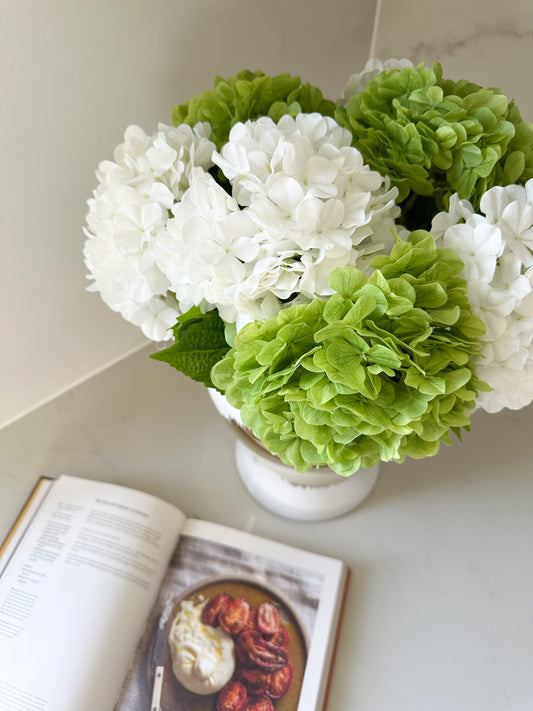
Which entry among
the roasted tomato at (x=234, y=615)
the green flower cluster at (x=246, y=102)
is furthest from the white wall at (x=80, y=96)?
the roasted tomato at (x=234, y=615)

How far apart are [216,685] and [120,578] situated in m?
0.15

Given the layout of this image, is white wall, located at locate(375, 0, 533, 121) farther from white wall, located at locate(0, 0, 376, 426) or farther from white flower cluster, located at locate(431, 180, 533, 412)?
white flower cluster, located at locate(431, 180, 533, 412)

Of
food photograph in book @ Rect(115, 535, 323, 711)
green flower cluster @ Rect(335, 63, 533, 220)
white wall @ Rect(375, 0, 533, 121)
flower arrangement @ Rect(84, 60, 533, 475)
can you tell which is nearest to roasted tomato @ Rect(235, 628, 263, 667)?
food photograph in book @ Rect(115, 535, 323, 711)

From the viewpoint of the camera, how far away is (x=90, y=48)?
68cm

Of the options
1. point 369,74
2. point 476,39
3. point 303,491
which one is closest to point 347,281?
point 369,74

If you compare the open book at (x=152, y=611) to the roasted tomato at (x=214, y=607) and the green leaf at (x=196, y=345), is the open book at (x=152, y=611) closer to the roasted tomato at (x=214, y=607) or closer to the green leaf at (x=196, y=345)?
the roasted tomato at (x=214, y=607)

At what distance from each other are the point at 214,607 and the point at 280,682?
0.34 ft

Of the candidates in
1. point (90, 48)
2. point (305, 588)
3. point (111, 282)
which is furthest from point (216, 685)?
point (90, 48)

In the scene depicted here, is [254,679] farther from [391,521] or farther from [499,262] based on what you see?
[499,262]

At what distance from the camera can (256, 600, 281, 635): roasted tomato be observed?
0.68 meters

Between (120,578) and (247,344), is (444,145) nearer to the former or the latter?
(247,344)

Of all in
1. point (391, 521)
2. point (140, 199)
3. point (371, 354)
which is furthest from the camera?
point (391, 521)

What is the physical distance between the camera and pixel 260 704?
630 millimetres

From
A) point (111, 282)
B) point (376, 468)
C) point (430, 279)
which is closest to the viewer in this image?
point (430, 279)
